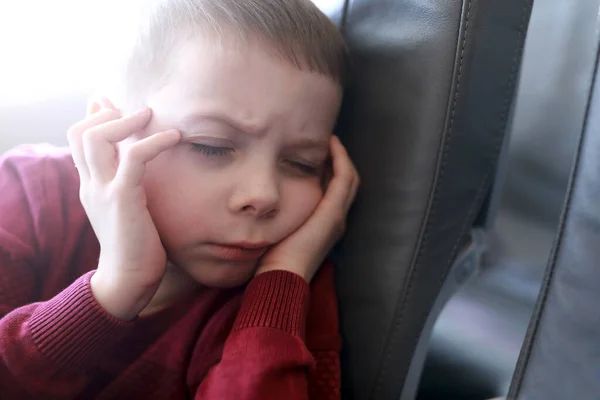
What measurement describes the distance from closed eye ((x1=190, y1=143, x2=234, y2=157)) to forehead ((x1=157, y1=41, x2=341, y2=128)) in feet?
0.16

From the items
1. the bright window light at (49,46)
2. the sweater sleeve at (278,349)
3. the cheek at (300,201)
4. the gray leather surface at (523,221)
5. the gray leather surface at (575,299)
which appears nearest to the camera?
the gray leather surface at (575,299)

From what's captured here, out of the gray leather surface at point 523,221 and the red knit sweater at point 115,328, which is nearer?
the red knit sweater at point 115,328

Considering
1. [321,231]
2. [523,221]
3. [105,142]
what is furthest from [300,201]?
[523,221]

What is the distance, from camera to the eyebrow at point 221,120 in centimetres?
68

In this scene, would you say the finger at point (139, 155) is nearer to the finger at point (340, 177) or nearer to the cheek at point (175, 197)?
the cheek at point (175, 197)

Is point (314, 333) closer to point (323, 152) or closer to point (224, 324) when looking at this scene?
point (224, 324)

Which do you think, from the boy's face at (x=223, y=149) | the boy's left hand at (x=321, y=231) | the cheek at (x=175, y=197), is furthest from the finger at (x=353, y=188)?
the cheek at (x=175, y=197)

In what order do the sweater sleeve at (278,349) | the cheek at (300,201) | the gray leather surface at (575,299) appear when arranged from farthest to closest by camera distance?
the cheek at (300,201) → the sweater sleeve at (278,349) → the gray leather surface at (575,299)

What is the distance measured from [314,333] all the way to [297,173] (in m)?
0.22

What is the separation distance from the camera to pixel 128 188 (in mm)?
664

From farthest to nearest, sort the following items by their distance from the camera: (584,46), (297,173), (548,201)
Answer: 1. (548,201)
2. (584,46)
3. (297,173)

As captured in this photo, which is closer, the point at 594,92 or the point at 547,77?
the point at 594,92

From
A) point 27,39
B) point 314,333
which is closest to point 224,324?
point 314,333

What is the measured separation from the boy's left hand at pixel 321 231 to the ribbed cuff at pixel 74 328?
0.21 meters
